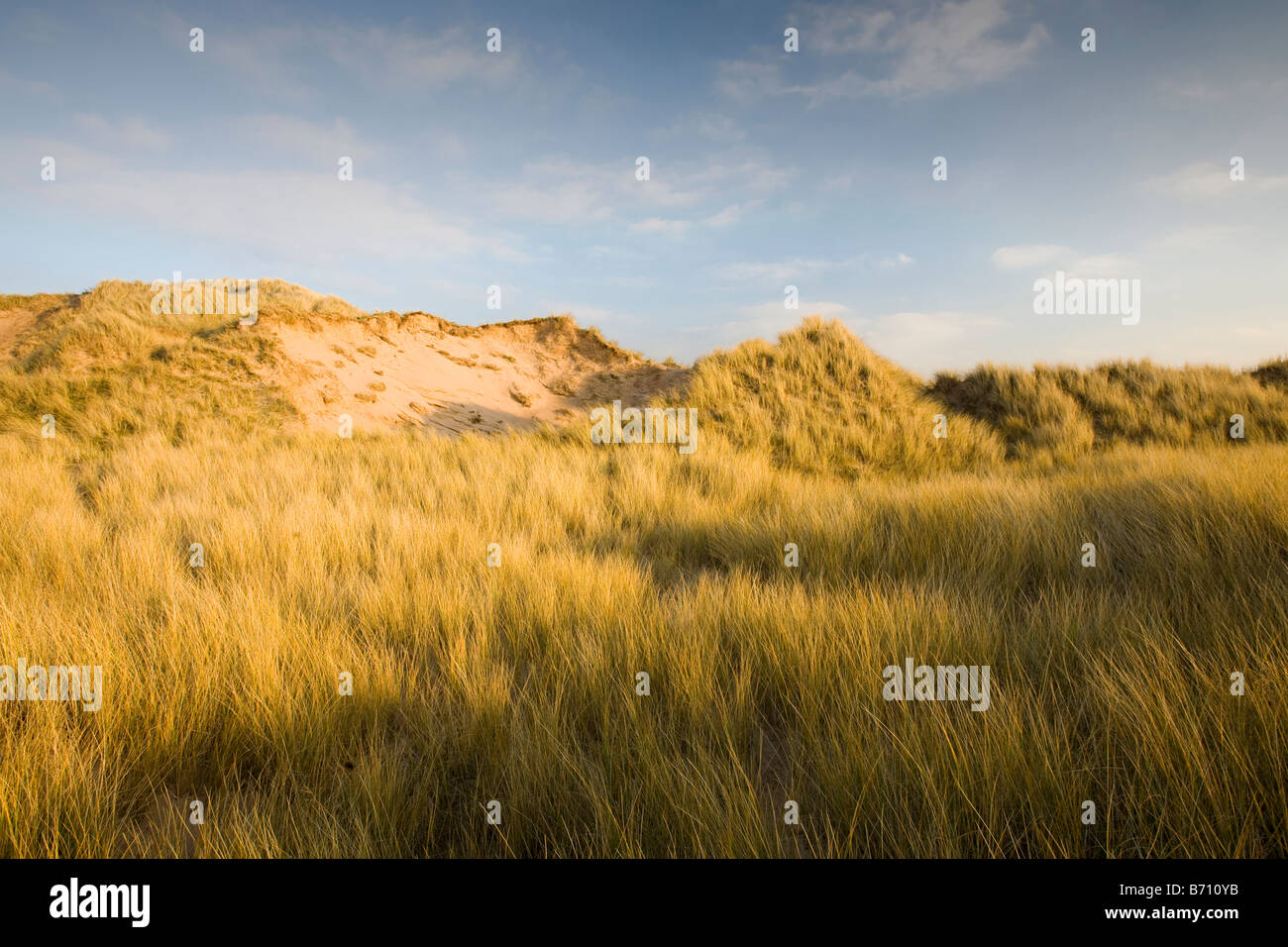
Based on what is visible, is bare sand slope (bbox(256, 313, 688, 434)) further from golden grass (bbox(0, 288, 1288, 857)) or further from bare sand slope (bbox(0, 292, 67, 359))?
bare sand slope (bbox(0, 292, 67, 359))

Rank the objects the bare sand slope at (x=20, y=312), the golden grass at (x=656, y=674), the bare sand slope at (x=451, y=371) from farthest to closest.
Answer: the bare sand slope at (x=20, y=312), the bare sand slope at (x=451, y=371), the golden grass at (x=656, y=674)

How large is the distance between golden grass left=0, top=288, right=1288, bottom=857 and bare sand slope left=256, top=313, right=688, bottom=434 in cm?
646

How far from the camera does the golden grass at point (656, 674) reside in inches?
57.8

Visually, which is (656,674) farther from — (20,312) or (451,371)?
(20,312)

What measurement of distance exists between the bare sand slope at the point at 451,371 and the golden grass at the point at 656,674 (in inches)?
254

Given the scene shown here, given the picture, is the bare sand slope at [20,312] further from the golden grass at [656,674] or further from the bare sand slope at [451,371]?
the golden grass at [656,674]

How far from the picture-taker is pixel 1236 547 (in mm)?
2984

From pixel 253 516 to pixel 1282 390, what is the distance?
18155mm

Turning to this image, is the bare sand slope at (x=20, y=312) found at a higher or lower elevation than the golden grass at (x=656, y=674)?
higher

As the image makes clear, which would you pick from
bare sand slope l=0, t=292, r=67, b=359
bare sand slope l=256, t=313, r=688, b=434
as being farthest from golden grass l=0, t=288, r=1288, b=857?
bare sand slope l=0, t=292, r=67, b=359

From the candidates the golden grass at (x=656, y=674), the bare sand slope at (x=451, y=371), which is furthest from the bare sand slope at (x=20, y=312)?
the golden grass at (x=656, y=674)

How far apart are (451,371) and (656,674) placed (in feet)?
44.2

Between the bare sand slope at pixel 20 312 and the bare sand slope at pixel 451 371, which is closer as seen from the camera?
the bare sand slope at pixel 451 371

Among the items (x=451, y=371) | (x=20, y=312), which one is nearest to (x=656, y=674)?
(x=451, y=371)
